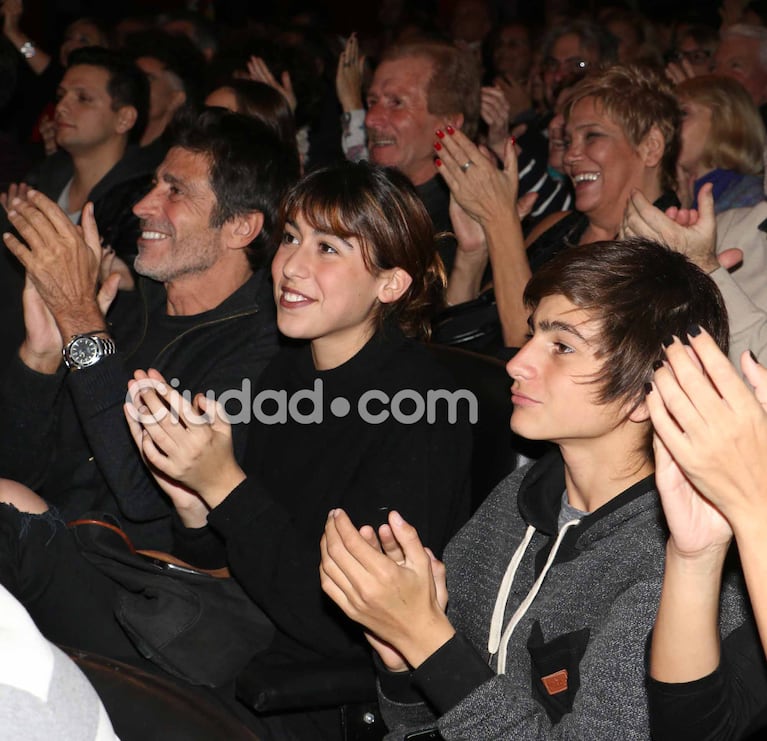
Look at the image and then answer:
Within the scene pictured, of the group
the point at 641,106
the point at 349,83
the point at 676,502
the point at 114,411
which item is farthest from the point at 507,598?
the point at 349,83

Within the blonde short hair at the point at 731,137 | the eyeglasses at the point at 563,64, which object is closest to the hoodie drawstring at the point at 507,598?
the blonde short hair at the point at 731,137

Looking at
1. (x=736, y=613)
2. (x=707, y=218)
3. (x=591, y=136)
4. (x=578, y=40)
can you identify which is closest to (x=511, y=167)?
(x=591, y=136)

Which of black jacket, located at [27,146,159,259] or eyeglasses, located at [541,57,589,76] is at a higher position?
black jacket, located at [27,146,159,259]

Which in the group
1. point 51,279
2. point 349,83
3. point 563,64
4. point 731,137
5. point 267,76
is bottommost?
point 563,64

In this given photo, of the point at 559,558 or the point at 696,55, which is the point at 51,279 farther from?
the point at 696,55

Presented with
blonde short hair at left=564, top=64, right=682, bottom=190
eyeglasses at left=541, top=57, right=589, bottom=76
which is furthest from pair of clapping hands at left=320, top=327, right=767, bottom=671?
eyeglasses at left=541, top=57, right=589, bottom=76

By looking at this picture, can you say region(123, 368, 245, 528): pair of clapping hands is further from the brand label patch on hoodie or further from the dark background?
the dark background

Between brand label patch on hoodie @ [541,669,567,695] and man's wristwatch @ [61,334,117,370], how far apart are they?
1.08 metres

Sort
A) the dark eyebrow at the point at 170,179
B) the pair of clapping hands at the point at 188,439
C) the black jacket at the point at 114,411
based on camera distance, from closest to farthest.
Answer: the pair of clapping hands at the point at 188,439
the black jacket at the point at 114,411
the dark eyebrow at the point at 170,179

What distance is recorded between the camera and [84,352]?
2064mm

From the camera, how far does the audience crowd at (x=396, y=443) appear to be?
1.16 meters

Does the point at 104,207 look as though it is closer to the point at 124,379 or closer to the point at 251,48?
the point at 251,48

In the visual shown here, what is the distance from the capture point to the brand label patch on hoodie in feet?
4.58

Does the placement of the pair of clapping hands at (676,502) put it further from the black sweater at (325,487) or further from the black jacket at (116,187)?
the black jacket at (116,187)
